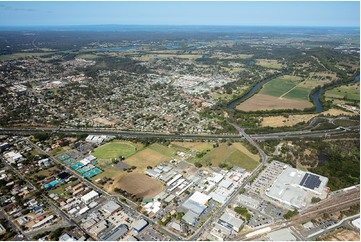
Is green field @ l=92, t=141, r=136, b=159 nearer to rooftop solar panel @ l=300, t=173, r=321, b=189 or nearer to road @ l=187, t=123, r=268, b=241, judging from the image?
road @ l=187, t=123, r=268, b=241

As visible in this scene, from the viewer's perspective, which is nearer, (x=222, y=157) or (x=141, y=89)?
(x=222, y=157)

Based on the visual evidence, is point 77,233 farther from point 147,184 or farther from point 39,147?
point 39,147

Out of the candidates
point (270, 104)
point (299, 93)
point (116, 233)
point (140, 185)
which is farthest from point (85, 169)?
point (299, 93)

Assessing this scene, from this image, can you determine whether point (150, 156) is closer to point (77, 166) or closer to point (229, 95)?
point (77, 166)

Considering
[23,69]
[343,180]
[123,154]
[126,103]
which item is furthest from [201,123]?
[23,69]

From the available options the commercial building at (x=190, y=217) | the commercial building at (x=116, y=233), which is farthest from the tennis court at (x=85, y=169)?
the commercial building at (x=190, y=217)

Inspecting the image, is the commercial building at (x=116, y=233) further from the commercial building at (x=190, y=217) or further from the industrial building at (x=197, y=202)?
the industrial building at (x=197, y=202)
